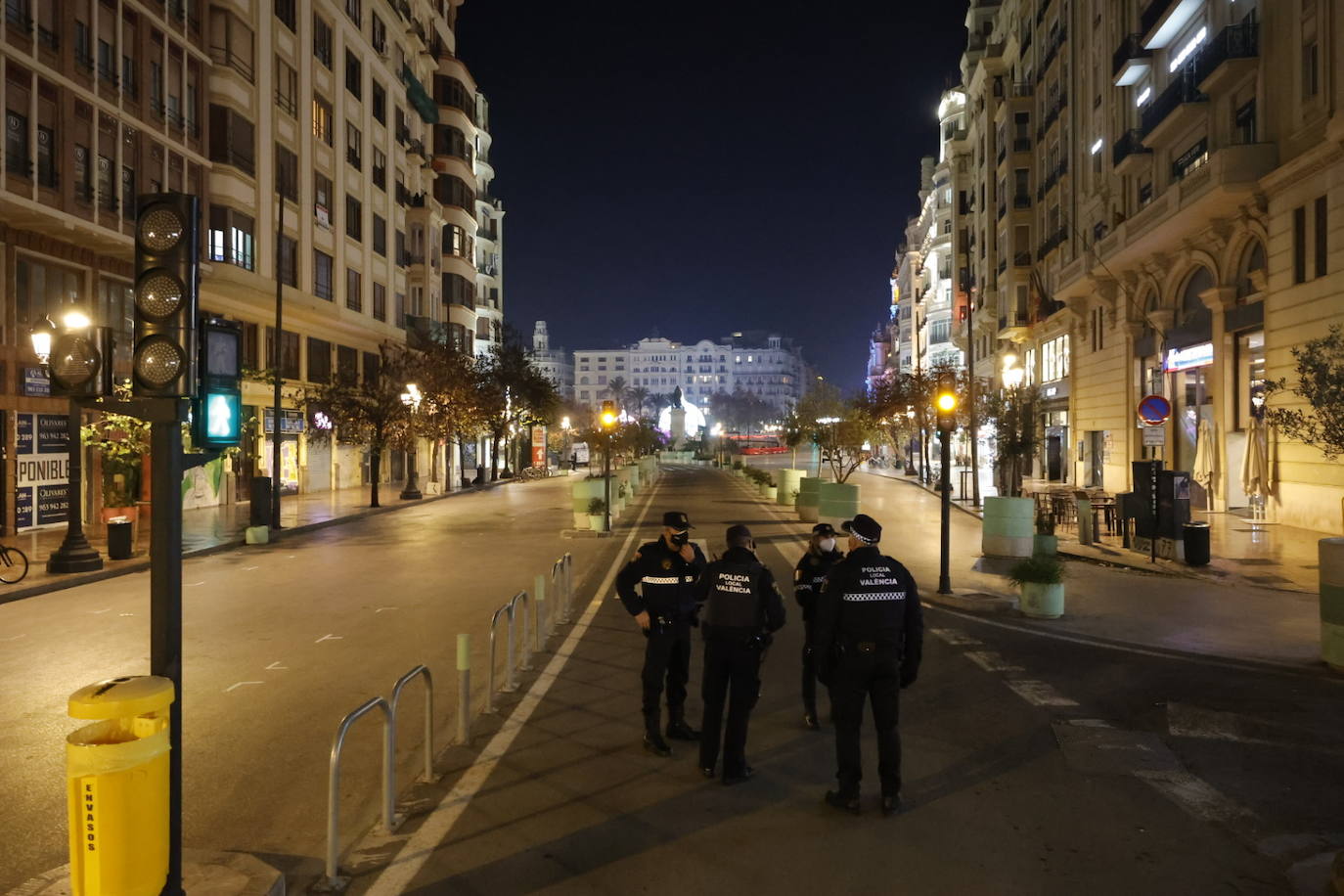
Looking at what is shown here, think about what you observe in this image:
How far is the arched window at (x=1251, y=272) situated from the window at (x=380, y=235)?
36.3 meters

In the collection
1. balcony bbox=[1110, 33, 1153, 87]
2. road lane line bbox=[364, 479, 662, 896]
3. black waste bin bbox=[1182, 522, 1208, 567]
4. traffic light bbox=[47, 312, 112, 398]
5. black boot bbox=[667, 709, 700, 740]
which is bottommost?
road lane line bbox=[364, 479, 662, 896]

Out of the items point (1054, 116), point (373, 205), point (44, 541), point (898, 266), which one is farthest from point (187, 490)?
point (898, 266)

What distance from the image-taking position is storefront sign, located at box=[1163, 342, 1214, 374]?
28.2 meters

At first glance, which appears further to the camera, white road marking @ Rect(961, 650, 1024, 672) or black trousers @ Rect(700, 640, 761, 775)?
white road marking @ Rect(961, 650, 1024, 672)

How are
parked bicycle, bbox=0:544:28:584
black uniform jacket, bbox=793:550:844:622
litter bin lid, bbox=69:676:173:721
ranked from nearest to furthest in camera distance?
litter bin lid, bbox=69:676:173:721
black uniform jacket, bbox=793:550:844:622
parked bicycle, bbox=0:544:28:584

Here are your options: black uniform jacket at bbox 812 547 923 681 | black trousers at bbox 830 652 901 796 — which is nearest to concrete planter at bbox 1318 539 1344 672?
black uniform jacket at bbox 812 547 923 681

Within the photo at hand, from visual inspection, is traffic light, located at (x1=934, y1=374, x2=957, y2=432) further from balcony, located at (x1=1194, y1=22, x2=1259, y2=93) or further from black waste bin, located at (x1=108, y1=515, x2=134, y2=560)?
balcony, located at (x1=1194, y1=22, x2=1259, y2=93)

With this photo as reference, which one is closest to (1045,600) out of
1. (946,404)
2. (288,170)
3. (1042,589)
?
(1042,589)

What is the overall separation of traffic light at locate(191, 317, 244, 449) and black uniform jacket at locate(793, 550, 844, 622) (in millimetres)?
4411

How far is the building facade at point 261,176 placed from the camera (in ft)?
80.0

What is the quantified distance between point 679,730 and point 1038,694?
3.59m

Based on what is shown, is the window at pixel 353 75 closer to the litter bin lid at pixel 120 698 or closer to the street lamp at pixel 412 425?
the street lamp at pixel 412 425

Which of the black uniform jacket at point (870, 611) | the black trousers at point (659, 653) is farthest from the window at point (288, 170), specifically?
the black uniform jacket at point (870, 611)

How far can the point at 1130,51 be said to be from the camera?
108 ft
